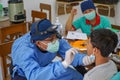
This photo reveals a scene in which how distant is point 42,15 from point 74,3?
1264 millimetres

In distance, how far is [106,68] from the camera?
51.7 inches

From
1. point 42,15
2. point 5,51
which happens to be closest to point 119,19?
point 42,15

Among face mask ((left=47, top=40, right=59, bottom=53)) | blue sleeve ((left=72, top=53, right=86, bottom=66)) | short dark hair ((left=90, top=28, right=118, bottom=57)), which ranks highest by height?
short dark hair ((left=90, top=28, right=118, bottom=57))

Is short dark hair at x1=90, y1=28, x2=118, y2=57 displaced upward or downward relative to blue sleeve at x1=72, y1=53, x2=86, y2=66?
upward

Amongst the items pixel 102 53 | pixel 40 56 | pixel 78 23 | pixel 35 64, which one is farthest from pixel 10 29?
pixel 102 53

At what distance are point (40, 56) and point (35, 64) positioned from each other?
0.58ft

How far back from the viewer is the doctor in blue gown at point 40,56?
1415 mm

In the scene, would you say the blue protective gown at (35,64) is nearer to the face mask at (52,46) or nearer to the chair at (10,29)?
the face mask at (52,46)

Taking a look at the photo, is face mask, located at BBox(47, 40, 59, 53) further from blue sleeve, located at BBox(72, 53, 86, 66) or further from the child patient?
the child patient

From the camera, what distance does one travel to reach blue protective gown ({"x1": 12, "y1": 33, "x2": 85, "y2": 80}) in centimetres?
141

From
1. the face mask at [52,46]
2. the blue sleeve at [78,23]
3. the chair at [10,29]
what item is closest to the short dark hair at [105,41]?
the face mask at [52,46]

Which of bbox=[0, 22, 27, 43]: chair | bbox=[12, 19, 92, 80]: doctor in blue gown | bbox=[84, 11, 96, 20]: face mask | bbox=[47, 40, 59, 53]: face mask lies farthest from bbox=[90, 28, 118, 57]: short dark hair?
bbox=[0, 22, 27, 43]: chair

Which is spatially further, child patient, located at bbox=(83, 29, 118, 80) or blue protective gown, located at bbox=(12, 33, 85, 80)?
blue protective gown, located at bbox=(12, 33, 85, 80)

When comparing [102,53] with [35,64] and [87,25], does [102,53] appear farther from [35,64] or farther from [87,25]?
[87,25]
